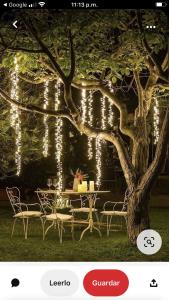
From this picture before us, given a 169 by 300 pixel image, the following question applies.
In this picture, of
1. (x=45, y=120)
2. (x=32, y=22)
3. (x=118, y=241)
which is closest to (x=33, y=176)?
(x=45, y=120)

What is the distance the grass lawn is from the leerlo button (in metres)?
3.01

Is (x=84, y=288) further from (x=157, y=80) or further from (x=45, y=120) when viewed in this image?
(x=45, y=120)

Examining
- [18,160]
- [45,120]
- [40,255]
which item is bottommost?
[40,255]

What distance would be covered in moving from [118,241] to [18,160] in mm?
4525

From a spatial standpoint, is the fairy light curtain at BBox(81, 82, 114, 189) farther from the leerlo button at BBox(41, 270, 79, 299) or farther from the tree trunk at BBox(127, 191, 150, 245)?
the leerlo button at BBox(41, 270, 79, 299)

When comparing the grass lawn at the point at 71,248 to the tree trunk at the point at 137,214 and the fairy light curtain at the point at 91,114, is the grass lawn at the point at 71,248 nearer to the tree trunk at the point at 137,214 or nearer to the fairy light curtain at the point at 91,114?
the tree trunk at the point at 137,214

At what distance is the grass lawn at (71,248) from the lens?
7.39 m

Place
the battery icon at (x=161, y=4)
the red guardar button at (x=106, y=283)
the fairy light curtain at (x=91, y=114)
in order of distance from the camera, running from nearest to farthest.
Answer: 1. the red guardar button at (x=106, y=283)
2. the battery icon at (x=161, y=4)
3. the fairy light curtain at (x=91, y=114)

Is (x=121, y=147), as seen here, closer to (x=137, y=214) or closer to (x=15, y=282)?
(x=137, y=214)

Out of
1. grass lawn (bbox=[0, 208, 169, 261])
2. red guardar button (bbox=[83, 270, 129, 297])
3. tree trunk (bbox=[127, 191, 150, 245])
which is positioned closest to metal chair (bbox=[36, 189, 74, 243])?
grass lawn (bbox=[0, 208, 169, 261])

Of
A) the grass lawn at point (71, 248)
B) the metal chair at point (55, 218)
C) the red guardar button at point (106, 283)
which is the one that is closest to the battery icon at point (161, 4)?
the red guardar button at point (106, 283)

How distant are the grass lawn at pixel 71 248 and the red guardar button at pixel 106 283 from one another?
292 centimetres

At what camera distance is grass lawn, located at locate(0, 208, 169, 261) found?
7.39 metres

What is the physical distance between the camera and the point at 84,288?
329cm
